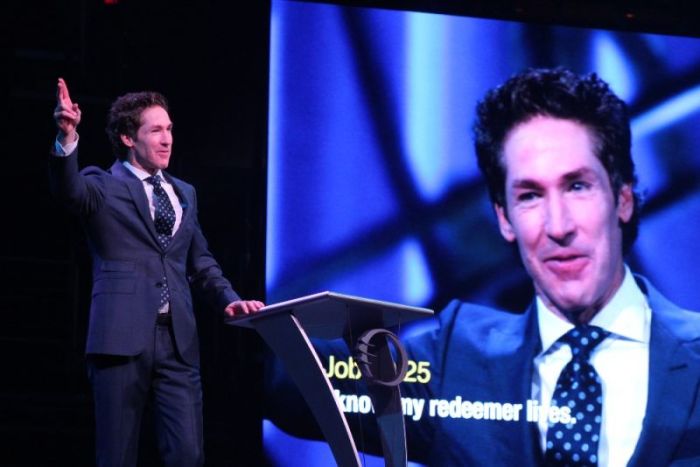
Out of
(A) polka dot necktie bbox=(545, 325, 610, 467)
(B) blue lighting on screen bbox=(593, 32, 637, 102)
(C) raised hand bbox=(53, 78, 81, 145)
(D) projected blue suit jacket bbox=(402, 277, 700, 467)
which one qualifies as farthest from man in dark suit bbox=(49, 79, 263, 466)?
(B) blue lighting on screen bbox=(593, 32, 637, 102)

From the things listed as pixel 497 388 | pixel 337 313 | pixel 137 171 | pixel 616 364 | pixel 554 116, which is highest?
pixel 554 116

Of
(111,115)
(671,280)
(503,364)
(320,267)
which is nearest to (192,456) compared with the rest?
(111,115)

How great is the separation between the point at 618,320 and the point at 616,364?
0.21 m

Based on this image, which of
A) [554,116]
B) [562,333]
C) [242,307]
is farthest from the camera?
[554,116]

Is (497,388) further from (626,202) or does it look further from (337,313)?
(337,313)

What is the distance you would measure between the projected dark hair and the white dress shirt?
0.32 meters

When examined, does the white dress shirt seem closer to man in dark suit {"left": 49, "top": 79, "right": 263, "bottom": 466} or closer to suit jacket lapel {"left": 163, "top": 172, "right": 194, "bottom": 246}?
man in dark suit {"left": 49, "top": 79, "right": 263, "bottom": 466}

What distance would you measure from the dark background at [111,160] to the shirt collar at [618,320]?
1301 mm

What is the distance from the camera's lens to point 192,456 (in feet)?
10.1

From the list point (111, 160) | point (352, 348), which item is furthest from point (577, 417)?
point (111, 160)

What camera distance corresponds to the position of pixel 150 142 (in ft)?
10.8

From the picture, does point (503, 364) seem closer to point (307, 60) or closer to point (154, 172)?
point (307, 60)

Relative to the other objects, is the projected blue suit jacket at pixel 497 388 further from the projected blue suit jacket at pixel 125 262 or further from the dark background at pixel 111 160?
the projected blue suit jacket at pixel 125 262

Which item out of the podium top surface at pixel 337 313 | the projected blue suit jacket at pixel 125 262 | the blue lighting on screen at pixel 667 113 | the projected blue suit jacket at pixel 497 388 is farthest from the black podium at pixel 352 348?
the blue lighting on screen at pixel 667 113
